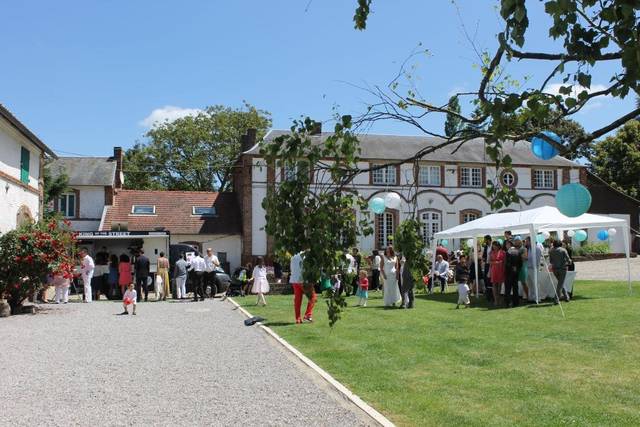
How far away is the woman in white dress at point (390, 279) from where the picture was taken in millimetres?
16938

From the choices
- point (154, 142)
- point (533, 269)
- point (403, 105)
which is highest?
point (154, 142)

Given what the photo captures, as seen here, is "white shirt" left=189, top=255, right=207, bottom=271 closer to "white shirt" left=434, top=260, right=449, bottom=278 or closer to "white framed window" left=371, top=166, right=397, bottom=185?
"white shirt" left=434, top=260, right=449, bottom=278

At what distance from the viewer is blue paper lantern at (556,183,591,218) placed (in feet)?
27.7

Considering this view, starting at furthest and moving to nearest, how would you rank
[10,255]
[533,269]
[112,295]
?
[112,295] < [10,255] < [533,269]

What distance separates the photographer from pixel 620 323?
11531 mm

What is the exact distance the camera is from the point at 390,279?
1698 cm

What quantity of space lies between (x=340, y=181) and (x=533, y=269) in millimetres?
12880

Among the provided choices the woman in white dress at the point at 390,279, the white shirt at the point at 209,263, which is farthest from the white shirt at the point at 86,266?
the woman in white dress at the point at 390,279

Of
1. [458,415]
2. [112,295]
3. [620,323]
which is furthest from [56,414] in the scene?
[112,295]

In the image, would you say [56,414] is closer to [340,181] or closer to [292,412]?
[292,412]

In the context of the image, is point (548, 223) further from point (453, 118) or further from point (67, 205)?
point (67, 205)

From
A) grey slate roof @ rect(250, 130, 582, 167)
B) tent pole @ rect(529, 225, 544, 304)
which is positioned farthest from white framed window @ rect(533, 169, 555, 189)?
tent pole @ rect(529, 225, 544, 304)

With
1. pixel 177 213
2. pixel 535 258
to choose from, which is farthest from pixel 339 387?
pixel 177 213

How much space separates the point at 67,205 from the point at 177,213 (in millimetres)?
6296
